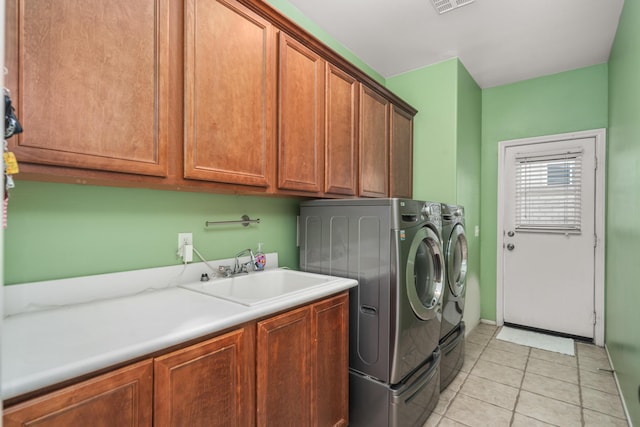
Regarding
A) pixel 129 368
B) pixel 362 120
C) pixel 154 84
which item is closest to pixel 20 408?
pixel 129 368

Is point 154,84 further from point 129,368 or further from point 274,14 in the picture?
point 129,368

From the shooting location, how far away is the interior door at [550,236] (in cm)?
319

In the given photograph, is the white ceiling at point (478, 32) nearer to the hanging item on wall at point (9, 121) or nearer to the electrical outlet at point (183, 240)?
the electrical outlet at point (183, 240)

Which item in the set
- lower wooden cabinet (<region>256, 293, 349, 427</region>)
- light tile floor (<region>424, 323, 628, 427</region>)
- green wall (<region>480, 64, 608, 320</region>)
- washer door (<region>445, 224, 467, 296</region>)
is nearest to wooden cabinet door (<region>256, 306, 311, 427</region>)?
lower wooden cabinet (<region>256, 293, 349, 427</region>)

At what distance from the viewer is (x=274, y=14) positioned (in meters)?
1.65

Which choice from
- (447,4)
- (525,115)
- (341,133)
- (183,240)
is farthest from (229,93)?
(525,115)

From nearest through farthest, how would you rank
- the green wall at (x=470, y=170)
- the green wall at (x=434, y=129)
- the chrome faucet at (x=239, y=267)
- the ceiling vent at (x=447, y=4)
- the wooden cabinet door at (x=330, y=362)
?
the wooden cabinet door at (x=330, y=362) < the chrome faucet at (x=239, y=267) < the ceiling vent at (x=447, y=4) < the green wall at (x=434, y=129) < the green wall at (x=470, y=170)

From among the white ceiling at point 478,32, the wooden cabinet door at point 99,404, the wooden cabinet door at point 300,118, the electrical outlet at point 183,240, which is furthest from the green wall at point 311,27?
the wooden cabinet door at point 99,404

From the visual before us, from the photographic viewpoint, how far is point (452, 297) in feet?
7.81

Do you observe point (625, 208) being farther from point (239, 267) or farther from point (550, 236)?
point (239, 267)

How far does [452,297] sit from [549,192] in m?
1.97

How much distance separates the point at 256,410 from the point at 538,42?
3450mm

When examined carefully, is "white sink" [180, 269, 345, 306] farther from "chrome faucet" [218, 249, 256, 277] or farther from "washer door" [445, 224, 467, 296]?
"washer door" [445, 224, 467, 296]

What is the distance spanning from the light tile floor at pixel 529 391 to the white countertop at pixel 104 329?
155 cm
